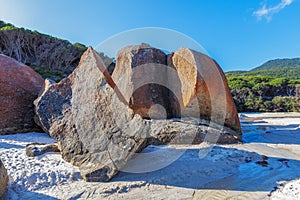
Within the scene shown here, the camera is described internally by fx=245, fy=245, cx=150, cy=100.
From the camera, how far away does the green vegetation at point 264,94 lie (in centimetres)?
2211

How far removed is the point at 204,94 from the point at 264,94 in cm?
2208

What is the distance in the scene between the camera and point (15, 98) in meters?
7.10

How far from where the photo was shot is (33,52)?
2272 centimetres

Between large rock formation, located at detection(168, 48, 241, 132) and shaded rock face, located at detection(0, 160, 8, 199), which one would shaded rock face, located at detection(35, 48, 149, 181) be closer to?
shaded rock face, located at detection(0, 160, 8, 199)

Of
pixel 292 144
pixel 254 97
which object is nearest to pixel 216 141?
pixel 292 144

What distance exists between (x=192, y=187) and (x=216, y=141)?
2.93 meters

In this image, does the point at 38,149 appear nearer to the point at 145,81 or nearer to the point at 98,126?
the point at 98,126

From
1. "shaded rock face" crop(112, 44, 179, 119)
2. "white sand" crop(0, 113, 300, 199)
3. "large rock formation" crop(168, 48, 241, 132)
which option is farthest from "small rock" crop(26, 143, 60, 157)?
"large rock formation" crop(168, 48, 241, 132)

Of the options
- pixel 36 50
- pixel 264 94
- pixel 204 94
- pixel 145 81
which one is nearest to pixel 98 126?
pixel 145 81

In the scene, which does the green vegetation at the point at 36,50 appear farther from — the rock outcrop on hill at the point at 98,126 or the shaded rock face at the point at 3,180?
the shaded rock face at the point at 3,180

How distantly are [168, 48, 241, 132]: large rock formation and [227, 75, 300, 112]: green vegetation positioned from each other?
15.8 meters

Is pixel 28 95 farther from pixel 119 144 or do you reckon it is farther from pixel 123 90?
pixel 119 144

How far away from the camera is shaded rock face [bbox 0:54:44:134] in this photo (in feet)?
22.5

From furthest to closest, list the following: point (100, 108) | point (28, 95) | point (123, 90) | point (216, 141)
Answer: point (123, 90) → point (28, 95) → point (216, 141) → point (100, 108)
